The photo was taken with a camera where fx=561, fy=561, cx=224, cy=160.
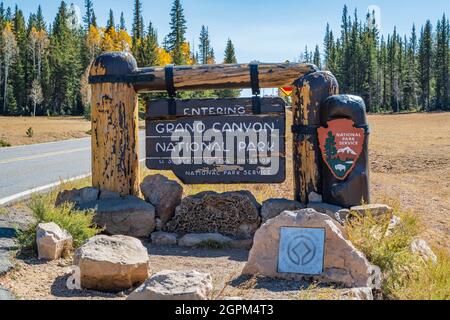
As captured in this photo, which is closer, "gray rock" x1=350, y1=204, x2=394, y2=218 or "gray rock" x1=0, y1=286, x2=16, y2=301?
"gray rock" x1=0, y1=286, x2=16, y2=301

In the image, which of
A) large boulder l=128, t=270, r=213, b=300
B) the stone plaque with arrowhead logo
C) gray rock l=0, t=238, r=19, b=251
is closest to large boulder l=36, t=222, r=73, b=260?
gray rock l=0, t=238, r=19, b=251

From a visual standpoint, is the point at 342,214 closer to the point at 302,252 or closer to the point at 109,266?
the point at 302,252

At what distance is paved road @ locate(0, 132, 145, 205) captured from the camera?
34.1ft

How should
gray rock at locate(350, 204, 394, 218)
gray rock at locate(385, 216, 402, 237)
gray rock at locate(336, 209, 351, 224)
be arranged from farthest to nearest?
gray rock at locate(336, 209, 351, 224) < gray rock at locate(350, 204, 394, 218) < gray rock at locate(385, 216, 402, 237)

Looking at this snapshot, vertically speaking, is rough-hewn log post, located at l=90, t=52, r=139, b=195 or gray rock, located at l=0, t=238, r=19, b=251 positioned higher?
Result: rough-hewn log post, located at l=90, t=52, r=139, b=195

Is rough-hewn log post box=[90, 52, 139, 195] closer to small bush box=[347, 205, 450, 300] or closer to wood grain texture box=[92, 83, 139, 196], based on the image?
wood grain texture box=[92, 83, 139, 196]

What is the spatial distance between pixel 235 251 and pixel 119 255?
2.22 metres

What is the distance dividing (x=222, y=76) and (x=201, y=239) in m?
2.24

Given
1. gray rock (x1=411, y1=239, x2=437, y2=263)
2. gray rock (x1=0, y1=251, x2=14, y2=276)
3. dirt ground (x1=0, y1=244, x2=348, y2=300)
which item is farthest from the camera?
gray rock (x1=411, y1=239, x2=437, y2=263)

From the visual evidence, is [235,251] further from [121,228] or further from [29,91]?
[29,91]

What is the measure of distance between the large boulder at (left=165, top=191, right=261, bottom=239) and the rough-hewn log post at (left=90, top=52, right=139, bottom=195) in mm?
886

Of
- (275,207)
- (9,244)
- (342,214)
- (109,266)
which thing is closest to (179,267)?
(109,266)

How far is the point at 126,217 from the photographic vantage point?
23.2 feet

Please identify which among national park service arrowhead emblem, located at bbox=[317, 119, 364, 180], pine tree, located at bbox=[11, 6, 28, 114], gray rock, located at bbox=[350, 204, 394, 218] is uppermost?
pine tree, located at bbox=[11, 6, 28, 114]
